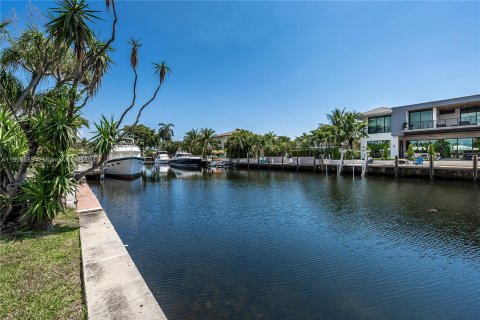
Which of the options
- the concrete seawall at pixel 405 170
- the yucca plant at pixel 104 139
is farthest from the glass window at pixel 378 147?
the yucca plant at pixel 104 139

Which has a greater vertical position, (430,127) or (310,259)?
(430,127)

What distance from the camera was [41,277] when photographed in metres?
5.15

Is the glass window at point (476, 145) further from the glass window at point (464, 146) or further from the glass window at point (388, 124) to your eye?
the glass window at point (388, 124)

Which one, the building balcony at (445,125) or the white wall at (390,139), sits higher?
the building balcony at (445,125)

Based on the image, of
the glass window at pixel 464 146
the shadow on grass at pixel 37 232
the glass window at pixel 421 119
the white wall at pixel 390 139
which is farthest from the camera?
the white wall at pixel 390 139

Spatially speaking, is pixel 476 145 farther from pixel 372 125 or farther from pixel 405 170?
pixel 372 125

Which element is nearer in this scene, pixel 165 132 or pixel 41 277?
pixel 41 277

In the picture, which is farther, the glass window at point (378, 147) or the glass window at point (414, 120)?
the glass window at point (378, 147)

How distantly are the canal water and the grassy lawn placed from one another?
1736 mm

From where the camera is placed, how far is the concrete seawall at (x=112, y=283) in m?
4.07

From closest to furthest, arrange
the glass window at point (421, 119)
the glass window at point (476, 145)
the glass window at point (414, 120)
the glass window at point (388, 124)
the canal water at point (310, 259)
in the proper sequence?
the canal water at point (310, 259)
the glass window at point (476, 145)
the glass window at point (421, 119)
the glass window at point (414, 120)
the glass window at point (388, 124)

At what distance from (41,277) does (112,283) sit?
145 cm

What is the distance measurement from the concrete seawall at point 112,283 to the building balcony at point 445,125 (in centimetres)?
4122

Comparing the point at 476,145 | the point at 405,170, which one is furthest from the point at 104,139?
the point at 476,145
